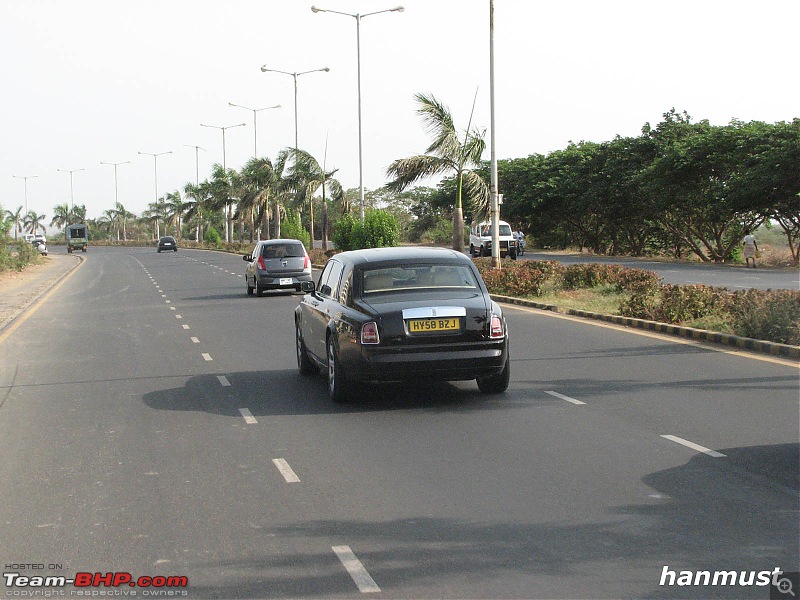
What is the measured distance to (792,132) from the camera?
4172 centimetres

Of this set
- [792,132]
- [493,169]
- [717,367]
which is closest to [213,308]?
[493,169]

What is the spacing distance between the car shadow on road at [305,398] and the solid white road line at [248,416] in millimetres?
59

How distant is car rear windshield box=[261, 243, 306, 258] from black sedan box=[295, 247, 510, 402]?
708 inches

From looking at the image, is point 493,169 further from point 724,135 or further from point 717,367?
point 724,135

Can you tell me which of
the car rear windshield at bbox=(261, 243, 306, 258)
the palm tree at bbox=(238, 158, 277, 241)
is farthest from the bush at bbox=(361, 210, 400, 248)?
the palm tree at bbox=(238, 158, 277, 241)

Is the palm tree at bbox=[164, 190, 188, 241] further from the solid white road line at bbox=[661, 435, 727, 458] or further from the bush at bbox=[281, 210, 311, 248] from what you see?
the solid white road line at bbox=[661, 435, 727, 458]

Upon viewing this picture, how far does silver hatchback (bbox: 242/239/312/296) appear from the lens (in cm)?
2858

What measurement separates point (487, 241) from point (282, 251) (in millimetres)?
25073

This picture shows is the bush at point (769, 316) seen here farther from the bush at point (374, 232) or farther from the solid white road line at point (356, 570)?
the bush at point (374, 232)

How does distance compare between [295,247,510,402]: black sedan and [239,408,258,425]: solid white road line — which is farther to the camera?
[295,247,510,402]: black sedan

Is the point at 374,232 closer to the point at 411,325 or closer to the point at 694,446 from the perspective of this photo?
the point at 411,325

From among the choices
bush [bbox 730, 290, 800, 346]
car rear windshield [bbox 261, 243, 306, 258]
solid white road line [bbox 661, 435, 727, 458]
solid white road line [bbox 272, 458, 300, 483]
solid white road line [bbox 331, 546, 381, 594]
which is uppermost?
car rear windshield [bbox 261, 243, 306, 258]

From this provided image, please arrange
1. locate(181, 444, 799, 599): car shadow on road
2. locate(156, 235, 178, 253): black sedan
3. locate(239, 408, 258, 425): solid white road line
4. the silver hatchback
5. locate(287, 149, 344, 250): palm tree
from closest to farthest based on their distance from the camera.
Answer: locate(181, 444, 799, 599): car shadow on road
locate(239, 408, 258, 425): solid white road line
the silver hatchback
locate(287, 149, 344, 250): palm tree
locate(156, 235, 178, 253): black sedan

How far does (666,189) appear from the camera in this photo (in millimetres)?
48969
